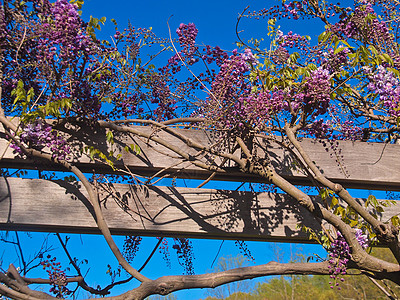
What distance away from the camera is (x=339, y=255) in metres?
1.50

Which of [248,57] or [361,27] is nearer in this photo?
[248,57]

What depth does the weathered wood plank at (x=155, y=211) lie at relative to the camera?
1605 millimetres

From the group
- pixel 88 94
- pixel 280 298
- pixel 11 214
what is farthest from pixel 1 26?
pixel 280 298

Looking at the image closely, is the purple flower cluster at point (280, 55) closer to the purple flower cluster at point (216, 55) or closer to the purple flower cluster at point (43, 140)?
the purple flower cluster at point (216, 55)

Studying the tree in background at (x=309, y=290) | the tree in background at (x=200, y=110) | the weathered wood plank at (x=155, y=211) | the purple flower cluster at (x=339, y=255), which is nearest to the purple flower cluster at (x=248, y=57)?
the tree in background at (x=200, y=110)

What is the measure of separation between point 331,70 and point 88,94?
1.07 m

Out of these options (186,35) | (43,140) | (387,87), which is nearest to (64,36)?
(43,140)

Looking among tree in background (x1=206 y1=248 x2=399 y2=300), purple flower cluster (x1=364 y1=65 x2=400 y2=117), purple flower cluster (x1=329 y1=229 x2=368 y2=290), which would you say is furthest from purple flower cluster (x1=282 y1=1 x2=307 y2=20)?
tree in background (x1=206 y1=248 x2=399 y2=300)

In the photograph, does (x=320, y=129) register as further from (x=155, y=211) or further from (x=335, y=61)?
(x=155, y=211)

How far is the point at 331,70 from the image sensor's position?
5.63ft

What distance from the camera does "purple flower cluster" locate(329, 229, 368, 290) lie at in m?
1.47

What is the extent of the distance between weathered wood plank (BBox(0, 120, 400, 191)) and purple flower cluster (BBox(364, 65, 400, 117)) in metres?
0.31

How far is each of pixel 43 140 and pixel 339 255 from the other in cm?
127

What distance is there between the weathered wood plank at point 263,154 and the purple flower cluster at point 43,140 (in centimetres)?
7
